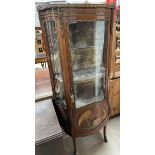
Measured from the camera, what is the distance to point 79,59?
1525 millimetres

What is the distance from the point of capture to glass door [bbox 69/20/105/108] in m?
1.45

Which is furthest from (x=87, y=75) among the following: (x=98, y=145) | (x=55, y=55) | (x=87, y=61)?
(x=98, y=145)

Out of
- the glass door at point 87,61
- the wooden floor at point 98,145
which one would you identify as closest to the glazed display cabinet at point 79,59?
the glass door at point 87,61

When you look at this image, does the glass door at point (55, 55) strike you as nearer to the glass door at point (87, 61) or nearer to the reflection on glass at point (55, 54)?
the reflection on glass at point (55, 54)

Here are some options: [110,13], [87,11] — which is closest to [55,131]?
[87,11]

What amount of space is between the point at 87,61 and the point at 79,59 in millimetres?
98

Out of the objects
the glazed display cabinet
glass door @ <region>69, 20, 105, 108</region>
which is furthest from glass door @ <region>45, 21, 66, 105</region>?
glass door @ <region>69, 20, 105, 108</region>

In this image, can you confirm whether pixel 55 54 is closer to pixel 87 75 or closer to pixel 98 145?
pixel 87 75

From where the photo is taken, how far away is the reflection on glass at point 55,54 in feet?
4.38

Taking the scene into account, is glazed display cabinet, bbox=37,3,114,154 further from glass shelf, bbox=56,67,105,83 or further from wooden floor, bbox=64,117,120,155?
wooden floor, bbox=64,117,120,155

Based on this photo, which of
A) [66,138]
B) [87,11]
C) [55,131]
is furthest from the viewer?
[66,138]
